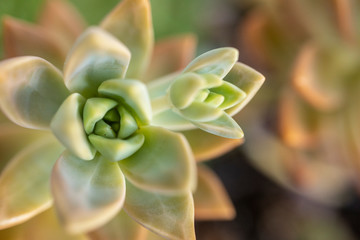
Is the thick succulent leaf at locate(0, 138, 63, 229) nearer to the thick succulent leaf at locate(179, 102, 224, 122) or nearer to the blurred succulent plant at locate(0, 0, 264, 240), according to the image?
the blurred succulent plant at locate(0, 0, 264, 240)

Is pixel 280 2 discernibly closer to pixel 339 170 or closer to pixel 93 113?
pixel 339 170

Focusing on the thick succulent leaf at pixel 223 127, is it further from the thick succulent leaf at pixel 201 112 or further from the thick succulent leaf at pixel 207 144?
the thick succulent leaf at pixel 207 144

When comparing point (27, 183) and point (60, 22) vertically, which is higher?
point (60, 22)

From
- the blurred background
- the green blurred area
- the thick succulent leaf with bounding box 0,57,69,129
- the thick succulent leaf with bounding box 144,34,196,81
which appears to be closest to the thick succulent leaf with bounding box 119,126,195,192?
the thick succulent leaf with bounding box 0,57,69,129

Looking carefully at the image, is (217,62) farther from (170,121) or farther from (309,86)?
(309,86)

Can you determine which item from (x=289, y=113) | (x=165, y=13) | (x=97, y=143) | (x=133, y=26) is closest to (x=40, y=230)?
(x=97, y=143)

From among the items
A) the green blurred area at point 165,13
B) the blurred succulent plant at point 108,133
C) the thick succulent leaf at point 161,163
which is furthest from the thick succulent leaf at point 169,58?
the green blurred area at point 165,13
